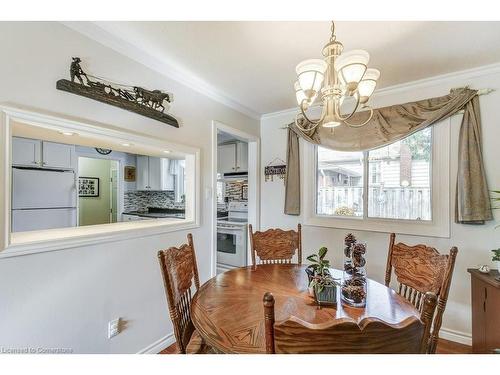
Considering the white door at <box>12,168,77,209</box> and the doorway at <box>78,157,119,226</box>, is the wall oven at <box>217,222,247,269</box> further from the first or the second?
the doorway at <box>78,157,119,226</box>

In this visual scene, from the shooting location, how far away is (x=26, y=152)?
2.94 meters

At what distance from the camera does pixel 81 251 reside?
1546 millimetres

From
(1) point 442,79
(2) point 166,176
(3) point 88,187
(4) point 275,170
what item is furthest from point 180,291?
(3) point 88,187

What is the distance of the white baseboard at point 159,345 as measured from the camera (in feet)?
6.40

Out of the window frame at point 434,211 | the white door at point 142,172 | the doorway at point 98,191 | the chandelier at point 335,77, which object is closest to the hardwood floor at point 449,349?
the window frame at point 434,211

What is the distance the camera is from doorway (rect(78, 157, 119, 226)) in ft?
15.3

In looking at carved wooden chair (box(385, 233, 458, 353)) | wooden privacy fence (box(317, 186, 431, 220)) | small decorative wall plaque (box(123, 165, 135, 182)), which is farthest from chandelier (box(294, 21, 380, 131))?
small decorative wall plaque (box(123, 165, 135, 182))

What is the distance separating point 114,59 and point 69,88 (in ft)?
1.41

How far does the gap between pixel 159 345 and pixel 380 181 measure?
2.68 metres

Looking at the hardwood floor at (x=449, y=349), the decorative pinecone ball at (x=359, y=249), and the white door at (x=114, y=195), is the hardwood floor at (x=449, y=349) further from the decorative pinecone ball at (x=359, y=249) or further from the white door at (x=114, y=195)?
the white door at (x=114, y=195)

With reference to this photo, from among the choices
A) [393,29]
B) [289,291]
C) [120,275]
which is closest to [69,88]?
[120,275]

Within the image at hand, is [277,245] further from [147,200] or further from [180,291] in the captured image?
[147,200]

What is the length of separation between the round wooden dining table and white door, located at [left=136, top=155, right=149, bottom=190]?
353cm
